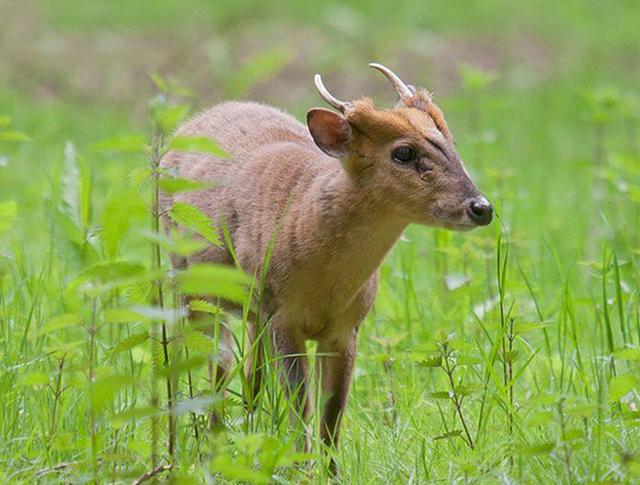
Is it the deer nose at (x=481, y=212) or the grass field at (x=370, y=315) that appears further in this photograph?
the deer nose at (x=481, y=212)

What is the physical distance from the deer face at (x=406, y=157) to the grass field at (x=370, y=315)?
31 cm

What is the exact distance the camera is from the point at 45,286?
18.0 ft

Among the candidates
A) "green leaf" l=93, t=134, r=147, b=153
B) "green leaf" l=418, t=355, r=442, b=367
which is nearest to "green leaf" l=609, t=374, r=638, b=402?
"green leaf" l=418, t=355, r=442, b=367

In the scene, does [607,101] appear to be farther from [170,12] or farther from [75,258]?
[170,12]

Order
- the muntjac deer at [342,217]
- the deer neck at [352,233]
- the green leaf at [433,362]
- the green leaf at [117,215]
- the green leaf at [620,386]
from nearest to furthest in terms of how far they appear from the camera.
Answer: the green leaf at [117,215] → the green leaf at [620,386] → the green leaf at [433,362] → the muntjac deer at [342,217] → the deer neck at [352,233]

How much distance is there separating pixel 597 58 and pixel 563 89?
4.65ft

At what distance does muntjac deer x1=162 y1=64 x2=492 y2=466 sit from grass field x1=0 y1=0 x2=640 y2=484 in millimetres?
187

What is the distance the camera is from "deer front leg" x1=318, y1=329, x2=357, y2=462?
15.3 ft

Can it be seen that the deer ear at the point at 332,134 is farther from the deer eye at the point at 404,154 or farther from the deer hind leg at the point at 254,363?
the deer hind leg at the point at 254,363

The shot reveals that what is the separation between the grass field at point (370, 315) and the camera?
3.58m

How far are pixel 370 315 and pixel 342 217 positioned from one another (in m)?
1.14

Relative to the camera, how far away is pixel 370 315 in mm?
5617

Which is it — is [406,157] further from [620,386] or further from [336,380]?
[620,386]

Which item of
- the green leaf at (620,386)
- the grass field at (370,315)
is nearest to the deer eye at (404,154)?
the grass field at (370,315)
